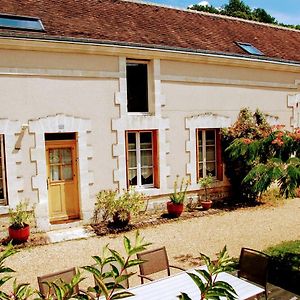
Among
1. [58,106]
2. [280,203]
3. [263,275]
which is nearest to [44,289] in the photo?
[263,275]

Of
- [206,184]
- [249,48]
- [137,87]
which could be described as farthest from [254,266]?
[249,48]

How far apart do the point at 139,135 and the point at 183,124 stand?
1.48 m

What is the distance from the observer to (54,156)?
30.0ft

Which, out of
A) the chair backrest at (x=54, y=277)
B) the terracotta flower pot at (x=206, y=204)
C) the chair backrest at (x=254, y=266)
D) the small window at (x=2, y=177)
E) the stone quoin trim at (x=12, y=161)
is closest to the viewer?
the chair backrest at (x=54, y=277)

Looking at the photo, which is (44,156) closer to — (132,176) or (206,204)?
(132,176)

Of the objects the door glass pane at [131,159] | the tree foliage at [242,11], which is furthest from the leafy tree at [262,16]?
the door glass pane at [131,159]

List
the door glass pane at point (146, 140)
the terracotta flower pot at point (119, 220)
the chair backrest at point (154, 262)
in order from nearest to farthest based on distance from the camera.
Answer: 1. the chair backrest at point (154, 262)
2. the terracotta flower pot at point (119, 220)
3. the door glass pane at point (146, 140)

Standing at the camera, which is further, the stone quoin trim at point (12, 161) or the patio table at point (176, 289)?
the stone quoin trim at point (12, 161)

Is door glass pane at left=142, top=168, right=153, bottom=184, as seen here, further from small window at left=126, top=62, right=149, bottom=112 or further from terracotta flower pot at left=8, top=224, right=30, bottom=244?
terracotta flower pot at left=8, top=224, right=30, bottom=244

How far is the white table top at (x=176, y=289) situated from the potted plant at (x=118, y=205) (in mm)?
4771

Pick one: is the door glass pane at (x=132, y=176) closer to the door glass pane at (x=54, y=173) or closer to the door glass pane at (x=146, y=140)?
the door glass pane at (x=146, y=140)

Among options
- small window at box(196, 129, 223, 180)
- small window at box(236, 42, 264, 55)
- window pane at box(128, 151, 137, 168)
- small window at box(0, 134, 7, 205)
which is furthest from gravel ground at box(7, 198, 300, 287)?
small window at box(236, 42, 264, 55)

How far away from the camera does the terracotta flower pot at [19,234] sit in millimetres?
7801

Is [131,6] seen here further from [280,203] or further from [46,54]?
[280,203]
